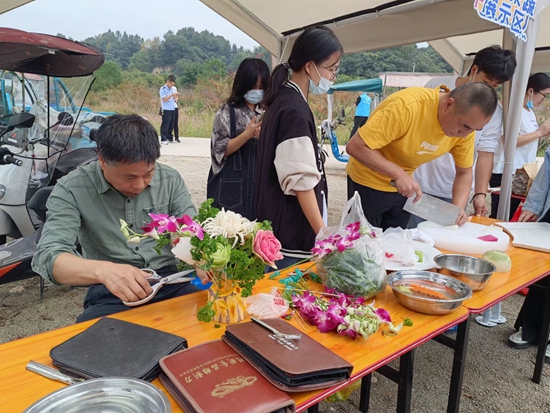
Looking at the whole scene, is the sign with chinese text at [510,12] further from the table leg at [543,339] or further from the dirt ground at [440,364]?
the dirt ground at [440,364]

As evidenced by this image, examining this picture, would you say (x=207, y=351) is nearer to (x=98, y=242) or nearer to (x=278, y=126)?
(x=98, y=242)

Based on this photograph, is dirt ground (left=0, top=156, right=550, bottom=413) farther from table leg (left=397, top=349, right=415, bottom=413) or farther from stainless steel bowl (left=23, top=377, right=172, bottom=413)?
stainless steel bowl (left=23, top=377, right=172, bottom=413)

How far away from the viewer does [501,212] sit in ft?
10.5

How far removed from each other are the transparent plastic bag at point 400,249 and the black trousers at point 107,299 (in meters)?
0.91

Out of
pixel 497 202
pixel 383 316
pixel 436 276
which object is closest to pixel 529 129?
pixel 497 202

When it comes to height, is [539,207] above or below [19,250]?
above

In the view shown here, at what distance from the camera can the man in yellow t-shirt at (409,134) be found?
199 centimetres

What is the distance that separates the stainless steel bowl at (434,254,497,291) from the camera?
1.63 m

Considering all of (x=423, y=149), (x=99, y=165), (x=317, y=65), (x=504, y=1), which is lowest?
(x=99, y=165)

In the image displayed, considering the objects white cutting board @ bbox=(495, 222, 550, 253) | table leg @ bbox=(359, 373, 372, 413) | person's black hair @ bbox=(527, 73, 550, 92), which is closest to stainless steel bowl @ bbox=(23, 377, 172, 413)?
table leg @ bbox=(359, 373, 372, 413)

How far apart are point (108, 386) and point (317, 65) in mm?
1553

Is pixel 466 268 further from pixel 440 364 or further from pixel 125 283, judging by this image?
pixel 125 283

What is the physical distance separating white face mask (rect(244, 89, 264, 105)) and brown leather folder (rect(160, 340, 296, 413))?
7.26 ft

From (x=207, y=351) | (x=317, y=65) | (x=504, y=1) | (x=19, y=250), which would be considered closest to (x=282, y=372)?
(x=207, y=351)
